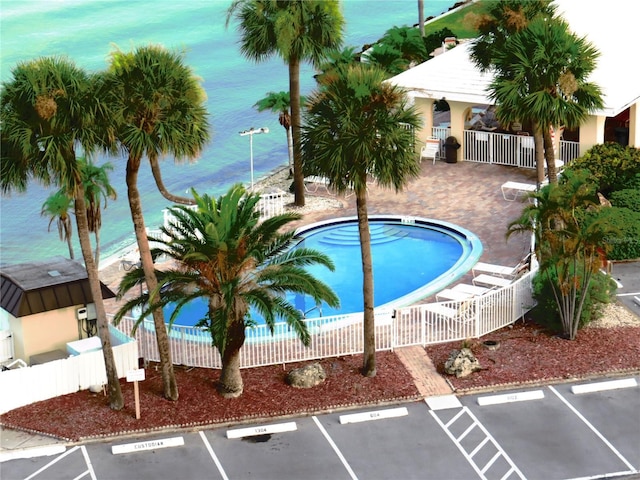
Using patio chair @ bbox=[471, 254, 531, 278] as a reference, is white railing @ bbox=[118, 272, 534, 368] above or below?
below

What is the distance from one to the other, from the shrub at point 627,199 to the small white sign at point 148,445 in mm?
16401

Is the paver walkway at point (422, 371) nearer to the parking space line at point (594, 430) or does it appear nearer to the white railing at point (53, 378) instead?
the parking space line at point (594, 430)

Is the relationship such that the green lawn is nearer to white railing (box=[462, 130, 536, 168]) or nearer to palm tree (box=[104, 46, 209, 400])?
white railing (box=[462, 130, 536, 168])

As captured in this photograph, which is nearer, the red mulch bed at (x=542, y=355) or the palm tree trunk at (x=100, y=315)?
the palm tree trunk at (x=100, y=315)

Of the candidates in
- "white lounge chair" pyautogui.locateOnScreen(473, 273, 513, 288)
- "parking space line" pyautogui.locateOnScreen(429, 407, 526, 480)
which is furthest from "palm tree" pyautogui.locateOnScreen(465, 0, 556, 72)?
"parking space line" pyautogui.locateOnScreen(429, 407, 526, 480)

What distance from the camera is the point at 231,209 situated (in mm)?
26172

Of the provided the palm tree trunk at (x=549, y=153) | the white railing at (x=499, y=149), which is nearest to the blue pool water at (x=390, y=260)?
the palm tree trunk at (x=549, y=153)

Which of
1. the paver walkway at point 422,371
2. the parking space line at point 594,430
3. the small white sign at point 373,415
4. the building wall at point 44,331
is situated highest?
the building wall at point 44,331

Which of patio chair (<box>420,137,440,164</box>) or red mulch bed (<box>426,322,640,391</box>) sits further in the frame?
patio chair (<box>420,137,440,164</box>)

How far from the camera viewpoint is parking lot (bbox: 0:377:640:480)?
24547 mm

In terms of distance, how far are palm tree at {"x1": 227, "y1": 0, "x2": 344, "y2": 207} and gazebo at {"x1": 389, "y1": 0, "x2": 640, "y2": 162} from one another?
4310 mm

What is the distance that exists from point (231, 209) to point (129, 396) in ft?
15.5

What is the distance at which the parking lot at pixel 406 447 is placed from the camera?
2455 cm

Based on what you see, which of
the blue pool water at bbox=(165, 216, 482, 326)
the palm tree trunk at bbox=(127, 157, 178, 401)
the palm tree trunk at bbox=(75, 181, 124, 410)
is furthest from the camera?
the blue pool water at bbox=(165, 216, 482, 326)
